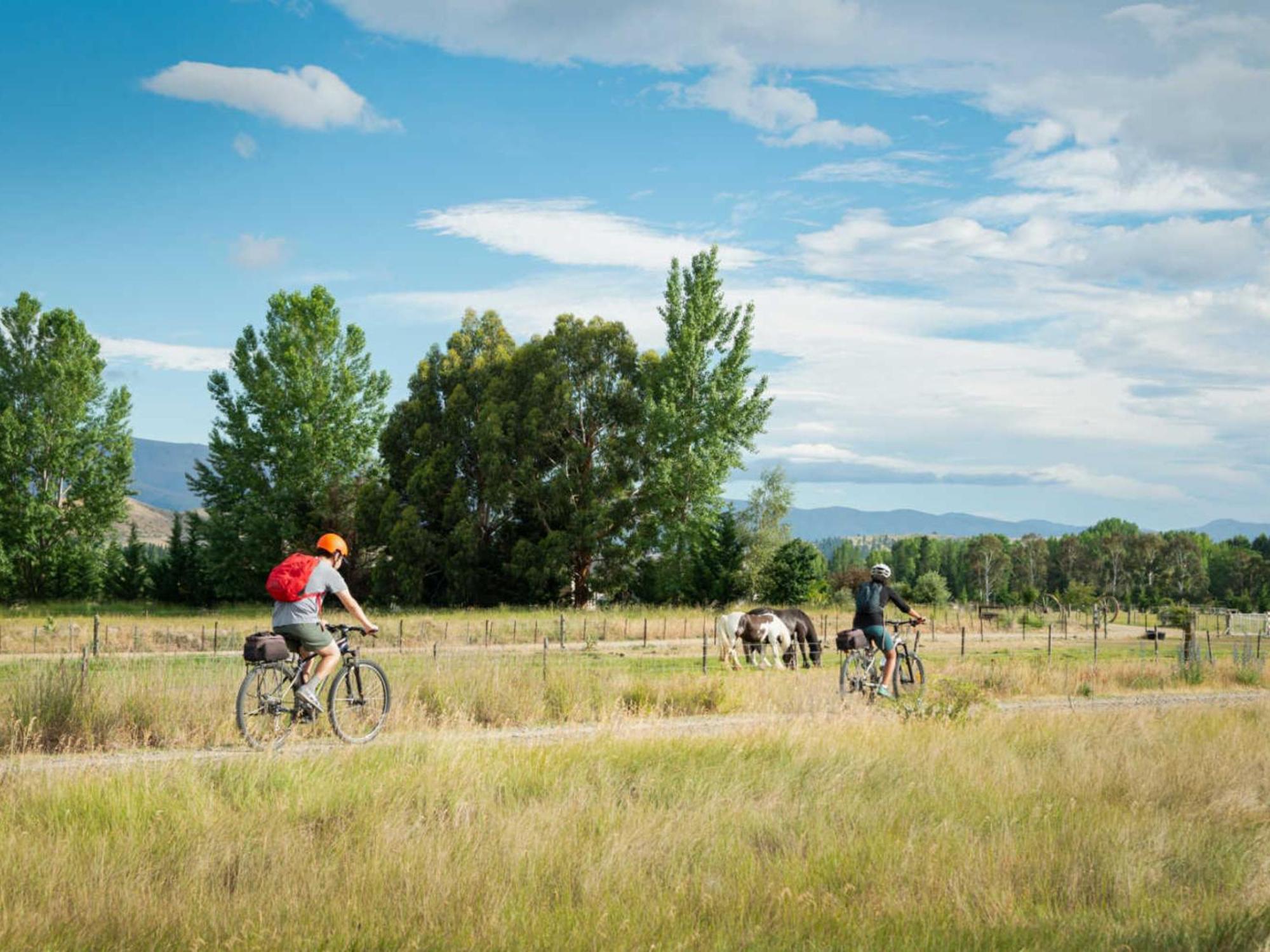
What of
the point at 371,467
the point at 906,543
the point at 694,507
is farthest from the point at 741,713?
the point at 906,543

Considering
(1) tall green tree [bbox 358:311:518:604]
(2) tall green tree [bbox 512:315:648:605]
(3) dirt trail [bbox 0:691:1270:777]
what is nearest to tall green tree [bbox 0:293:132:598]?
(1) tall green tree [bbox 358:311:518:604]

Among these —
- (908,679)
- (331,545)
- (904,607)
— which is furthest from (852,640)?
(331,545)

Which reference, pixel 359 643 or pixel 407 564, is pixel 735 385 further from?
pixel 359 643

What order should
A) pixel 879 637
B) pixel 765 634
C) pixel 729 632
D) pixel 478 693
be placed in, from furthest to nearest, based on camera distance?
pixel 729 632
pixel 765 634
pixel 879 637
pixel 478 693

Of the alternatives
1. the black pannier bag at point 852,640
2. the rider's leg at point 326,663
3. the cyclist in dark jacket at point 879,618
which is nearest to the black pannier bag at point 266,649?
the rider's leg at point 326,663

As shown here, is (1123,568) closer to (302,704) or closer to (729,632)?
(729,632)

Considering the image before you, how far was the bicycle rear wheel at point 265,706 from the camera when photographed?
11.7m

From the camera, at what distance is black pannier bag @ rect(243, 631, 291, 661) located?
1170 centimetres

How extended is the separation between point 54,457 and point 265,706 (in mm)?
57724

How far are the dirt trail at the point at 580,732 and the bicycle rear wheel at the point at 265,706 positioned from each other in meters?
→ 0.19

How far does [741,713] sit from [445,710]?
418 centimetres

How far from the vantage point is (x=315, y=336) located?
2562 inches

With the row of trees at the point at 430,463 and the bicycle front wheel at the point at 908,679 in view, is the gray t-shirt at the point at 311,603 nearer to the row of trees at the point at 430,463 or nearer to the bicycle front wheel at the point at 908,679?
the bicycle front wheel at the point at 908,679

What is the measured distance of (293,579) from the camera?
11.9m
